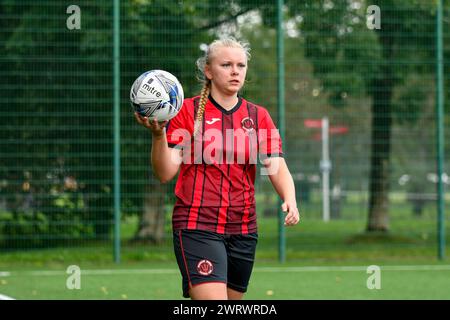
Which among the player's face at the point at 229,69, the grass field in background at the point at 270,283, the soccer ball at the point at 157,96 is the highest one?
the player's face at the point at 229,69

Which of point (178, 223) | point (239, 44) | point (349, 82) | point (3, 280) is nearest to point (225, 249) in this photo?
point (178, 223)

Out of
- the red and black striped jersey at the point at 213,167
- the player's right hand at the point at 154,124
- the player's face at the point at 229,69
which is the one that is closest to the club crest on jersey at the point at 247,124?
the red and black striped jersey at the point at 213,167

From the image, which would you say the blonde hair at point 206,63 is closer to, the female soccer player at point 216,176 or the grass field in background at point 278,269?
the female soccer player at point 216,176

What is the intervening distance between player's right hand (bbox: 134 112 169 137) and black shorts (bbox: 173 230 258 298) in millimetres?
641

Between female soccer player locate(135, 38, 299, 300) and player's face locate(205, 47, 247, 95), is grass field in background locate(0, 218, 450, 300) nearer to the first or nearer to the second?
female soccer player locate(135, 38, 299, 300)

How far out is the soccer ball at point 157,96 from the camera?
5.28 metres

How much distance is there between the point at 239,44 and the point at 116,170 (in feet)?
24.6

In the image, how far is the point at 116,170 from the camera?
13.1m

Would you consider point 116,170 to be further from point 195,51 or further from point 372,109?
point 372,109

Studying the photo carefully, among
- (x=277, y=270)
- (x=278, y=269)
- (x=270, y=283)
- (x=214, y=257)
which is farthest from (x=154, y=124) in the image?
(x=278, y=269)

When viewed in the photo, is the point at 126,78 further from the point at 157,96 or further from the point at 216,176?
the point at 157,96

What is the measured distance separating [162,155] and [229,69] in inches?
25.8

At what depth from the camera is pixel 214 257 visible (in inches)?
216

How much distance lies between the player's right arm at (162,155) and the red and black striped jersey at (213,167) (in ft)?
0.21
